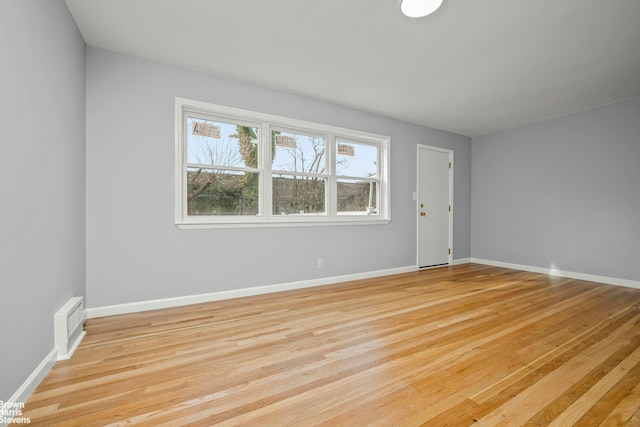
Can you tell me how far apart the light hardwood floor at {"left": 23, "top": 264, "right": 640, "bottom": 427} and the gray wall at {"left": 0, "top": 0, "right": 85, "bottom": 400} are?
393 millimetres

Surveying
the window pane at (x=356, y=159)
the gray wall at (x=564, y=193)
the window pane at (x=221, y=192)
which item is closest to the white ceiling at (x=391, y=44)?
the gray wall at (x=564, y=193)

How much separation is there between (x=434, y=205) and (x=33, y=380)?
5316 mm

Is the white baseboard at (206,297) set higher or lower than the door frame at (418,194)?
lower

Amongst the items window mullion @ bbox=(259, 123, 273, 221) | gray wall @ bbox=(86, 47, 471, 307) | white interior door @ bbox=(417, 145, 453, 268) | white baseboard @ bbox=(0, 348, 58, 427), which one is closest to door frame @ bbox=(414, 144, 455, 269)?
white interior door @ bbox=(417, 145, 453, 268)

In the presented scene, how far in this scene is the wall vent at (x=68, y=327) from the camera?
1851 mm

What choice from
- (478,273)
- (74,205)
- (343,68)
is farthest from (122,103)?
(478,273)

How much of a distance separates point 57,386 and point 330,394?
Answer: 1572 millimetres

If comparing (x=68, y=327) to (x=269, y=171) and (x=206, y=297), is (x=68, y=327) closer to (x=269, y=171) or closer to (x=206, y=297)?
(x=206, y=297)

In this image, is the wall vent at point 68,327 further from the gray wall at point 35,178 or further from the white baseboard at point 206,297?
the white baseboard at point 206,297

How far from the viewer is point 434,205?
16.9 feet

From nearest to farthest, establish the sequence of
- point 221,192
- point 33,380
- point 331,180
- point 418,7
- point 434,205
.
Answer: point 33,380, point 418,7, point 221,192, point 331,180, point 434,205

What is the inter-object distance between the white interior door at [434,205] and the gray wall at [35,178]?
4640mm

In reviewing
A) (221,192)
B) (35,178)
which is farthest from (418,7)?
(35,178)

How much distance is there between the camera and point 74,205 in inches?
89.8
